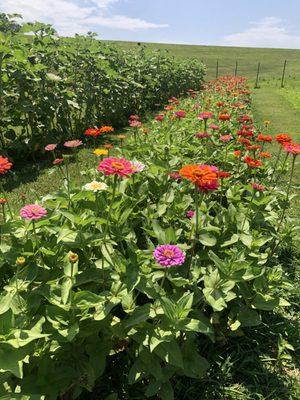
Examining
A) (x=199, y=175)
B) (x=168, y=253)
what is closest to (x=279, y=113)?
(x=199, y=175)

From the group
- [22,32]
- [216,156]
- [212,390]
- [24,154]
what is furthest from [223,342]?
[22,32]

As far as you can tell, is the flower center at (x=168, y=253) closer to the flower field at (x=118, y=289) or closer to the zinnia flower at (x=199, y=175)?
the flower field at (x=118, y=289)

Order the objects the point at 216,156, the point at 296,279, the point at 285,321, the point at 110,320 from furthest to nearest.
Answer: the point at 216,156 → the point at 296,279 → the point at 285,321 → the point at 110,320

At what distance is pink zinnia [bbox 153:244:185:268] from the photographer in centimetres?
192

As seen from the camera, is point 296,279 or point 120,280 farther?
point 296,279

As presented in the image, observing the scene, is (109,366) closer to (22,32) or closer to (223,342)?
(223,342)

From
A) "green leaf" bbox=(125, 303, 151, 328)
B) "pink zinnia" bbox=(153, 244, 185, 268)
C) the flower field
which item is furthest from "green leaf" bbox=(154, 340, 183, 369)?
"pink zinnia" bbox=(153, 244, 185, 268)

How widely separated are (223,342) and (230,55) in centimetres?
5948

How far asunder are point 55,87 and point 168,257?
597cm

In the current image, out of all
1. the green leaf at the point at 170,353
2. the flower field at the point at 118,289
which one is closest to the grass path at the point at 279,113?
the flower field at the point at 118,289

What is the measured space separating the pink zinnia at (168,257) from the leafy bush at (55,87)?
15.7 feet

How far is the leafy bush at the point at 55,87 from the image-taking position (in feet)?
21.0

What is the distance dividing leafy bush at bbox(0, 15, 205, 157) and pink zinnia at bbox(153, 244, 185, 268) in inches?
189

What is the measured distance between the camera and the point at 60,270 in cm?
229
